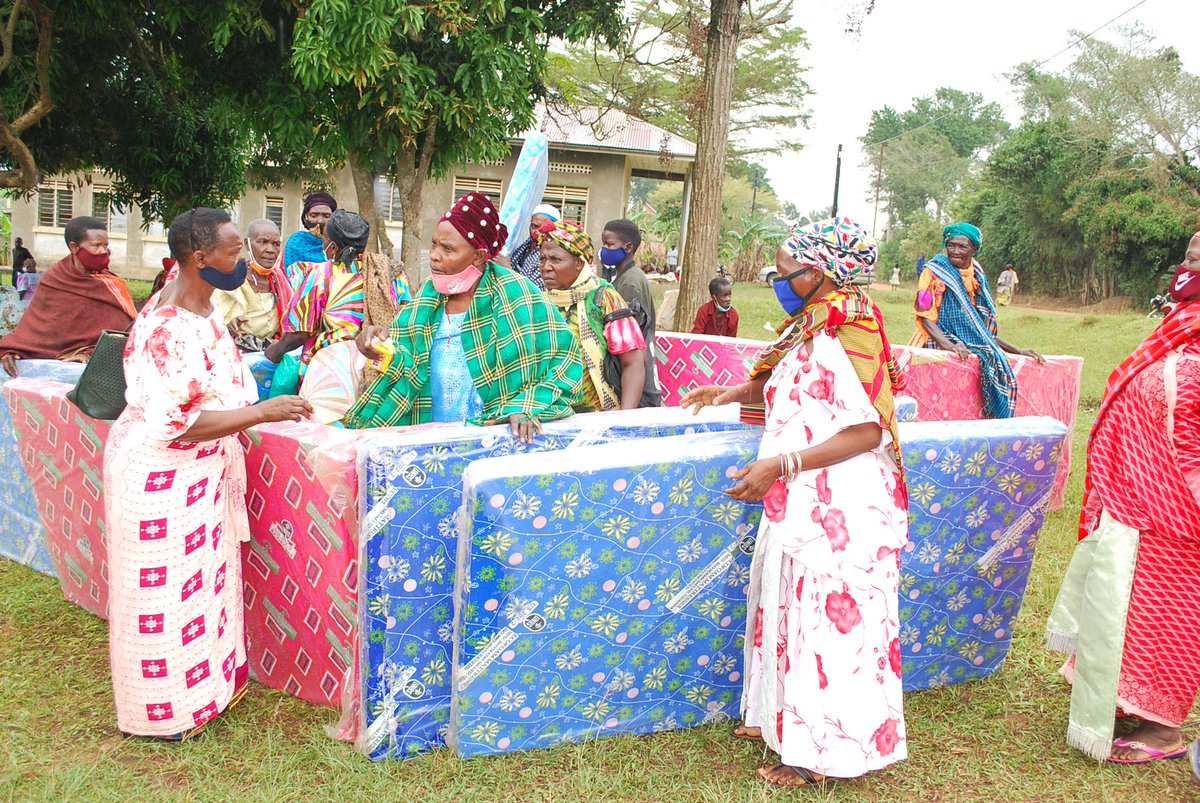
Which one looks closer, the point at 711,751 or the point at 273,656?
the point at 711,751

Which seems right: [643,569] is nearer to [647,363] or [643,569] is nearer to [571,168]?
[647,363]

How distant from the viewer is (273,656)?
146 inches

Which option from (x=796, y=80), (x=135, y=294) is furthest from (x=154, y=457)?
(x=796, y=80)

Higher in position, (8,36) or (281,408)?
(8,36)

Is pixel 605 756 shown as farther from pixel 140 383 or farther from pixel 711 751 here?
pixel 140 383

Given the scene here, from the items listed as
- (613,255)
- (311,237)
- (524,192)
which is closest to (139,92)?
(311,237)

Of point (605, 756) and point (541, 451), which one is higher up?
point (541, 451)

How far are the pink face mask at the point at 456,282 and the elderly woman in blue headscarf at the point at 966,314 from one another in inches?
153

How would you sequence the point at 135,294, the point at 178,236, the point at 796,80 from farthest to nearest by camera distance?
the point at 796,80 → the point at 135,294 → the point at 178,236

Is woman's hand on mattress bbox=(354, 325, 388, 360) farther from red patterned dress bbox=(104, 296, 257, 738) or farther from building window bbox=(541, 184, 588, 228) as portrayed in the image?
building window bbox=(541, 184, 588, 228)

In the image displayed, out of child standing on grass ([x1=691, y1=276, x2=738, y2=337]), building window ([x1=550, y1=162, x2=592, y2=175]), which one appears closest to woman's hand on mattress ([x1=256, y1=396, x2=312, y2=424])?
child standing on grass ([x1=691, y1=276, x2=738, y2=337])

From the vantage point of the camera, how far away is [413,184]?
36.3 ft

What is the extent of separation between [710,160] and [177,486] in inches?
261

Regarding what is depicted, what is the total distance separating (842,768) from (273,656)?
2.14 m
